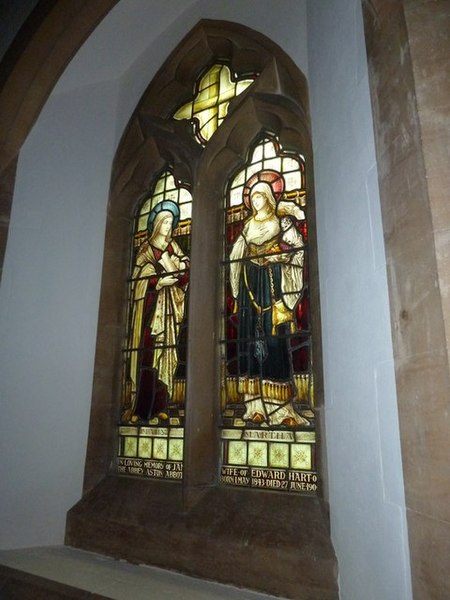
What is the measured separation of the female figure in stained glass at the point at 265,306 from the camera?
2.48 meters

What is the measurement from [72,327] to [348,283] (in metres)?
2.10

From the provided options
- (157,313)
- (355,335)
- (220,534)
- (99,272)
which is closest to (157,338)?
(157,313)

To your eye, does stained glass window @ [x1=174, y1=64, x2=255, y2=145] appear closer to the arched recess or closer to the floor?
the arched recess

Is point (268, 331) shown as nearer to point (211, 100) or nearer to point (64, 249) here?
point (64, 249)

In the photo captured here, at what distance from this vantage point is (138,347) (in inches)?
124

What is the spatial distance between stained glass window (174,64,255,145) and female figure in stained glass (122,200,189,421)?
618 mm

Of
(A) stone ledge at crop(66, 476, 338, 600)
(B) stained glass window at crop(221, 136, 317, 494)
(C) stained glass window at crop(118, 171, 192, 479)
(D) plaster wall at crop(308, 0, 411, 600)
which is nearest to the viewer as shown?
(D) plaster wall at crop(308, 0, 411, 600)

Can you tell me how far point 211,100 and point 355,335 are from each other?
2.57m

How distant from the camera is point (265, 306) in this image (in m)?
2.67

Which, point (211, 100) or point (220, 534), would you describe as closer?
point (220, 534)

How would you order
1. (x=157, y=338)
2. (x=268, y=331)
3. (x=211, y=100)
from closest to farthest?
1. (x=268, y=331)
2. (x=157, y=338)
3. (x=211, y=100)

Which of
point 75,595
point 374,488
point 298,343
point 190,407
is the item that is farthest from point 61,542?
point 374,488

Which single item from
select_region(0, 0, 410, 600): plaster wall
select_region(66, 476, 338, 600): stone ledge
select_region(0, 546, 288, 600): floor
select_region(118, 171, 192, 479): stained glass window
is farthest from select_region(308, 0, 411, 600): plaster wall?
select_region(118, 171, 192, 479): stained glass window

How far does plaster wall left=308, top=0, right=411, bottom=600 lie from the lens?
1.23 m
